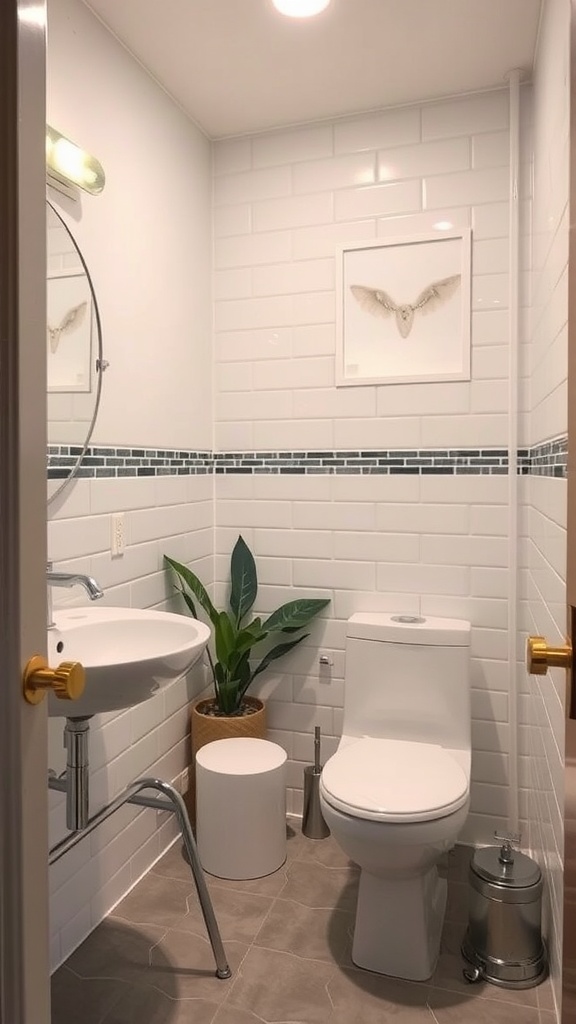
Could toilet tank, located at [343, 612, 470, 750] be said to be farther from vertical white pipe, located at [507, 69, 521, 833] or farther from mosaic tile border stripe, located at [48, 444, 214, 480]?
mosaic tile border stripe, located at [48, 444, 214, 480]

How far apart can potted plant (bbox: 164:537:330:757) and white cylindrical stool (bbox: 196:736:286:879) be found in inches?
7.4

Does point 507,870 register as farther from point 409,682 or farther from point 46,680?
point 46,680

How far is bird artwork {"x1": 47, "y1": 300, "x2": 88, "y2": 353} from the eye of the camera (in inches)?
65.1

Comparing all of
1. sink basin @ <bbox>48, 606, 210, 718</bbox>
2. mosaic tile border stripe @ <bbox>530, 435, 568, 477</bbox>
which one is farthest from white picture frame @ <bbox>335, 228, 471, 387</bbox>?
sink basin @ <bbox>48, 606, 210, 718</bbox>

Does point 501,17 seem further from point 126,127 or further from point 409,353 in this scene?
point 126,127

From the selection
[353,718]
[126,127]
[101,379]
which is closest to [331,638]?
[353,718]

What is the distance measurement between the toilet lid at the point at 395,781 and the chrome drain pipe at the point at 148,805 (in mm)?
348

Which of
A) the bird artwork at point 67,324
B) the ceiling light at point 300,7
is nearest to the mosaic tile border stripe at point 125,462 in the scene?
the bird artwork at point 67,324

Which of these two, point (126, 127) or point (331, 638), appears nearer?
point (126, 127)

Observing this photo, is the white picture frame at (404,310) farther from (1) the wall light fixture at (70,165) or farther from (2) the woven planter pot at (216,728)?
(2) the woven planter pot at (216,728)

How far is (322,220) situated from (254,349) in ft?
1.64

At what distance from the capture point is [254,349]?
2500 millimetres

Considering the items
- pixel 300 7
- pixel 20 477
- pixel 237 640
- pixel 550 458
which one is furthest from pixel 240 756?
pixel 300 7

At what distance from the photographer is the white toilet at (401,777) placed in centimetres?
159
